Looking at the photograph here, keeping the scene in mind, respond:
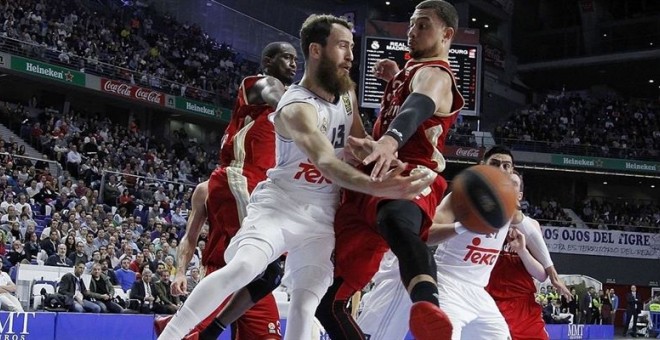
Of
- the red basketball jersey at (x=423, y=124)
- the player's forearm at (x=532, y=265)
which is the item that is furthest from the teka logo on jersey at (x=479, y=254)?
the red basketball jersey at (x=423, y=124)

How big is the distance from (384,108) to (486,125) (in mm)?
37814

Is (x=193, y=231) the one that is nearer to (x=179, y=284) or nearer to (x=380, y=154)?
(x=179, y=284)

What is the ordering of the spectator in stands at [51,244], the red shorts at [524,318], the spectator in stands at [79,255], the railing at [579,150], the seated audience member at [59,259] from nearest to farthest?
1. the red shorts at [524,318]
2. the seated audience member at [59,259]
3. the spectator in stands at [79,255]
4. the spectator in stands at [51,244]
5. the railing at [579,150]

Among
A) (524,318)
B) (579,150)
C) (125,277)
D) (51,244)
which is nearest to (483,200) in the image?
(524,318)

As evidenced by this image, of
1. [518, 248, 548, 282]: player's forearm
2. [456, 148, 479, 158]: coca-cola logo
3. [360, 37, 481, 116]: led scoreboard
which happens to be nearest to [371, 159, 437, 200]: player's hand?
[518, 248, 548, 282]: player's forearm

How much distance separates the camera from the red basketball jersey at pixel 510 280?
693cm

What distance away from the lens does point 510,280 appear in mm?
6953

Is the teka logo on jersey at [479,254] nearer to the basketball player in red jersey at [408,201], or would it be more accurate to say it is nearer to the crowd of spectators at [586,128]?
the basketball player in red jersey at [408,201]

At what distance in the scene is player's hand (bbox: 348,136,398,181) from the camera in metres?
3.83

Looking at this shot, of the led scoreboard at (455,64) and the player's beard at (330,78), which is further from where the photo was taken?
the led scoreboard at (455,64)

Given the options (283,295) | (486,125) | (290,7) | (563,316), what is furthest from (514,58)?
(283,295)

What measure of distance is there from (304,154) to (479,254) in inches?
85.6

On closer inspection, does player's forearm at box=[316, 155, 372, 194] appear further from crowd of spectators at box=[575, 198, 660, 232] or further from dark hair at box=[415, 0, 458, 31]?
crowd of spectators at box=[575, 198, 660, 232]

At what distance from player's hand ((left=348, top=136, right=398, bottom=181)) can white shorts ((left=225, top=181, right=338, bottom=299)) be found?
2.18ft
